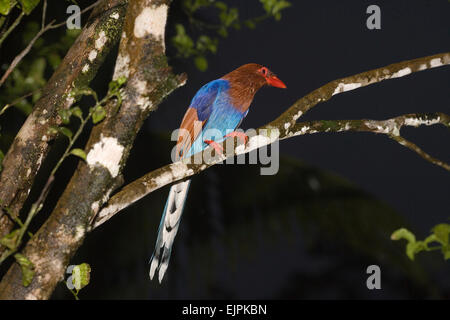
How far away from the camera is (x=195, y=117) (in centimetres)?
195

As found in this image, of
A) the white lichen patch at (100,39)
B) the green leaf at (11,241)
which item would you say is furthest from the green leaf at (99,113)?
the white lichen patch at (100,39)

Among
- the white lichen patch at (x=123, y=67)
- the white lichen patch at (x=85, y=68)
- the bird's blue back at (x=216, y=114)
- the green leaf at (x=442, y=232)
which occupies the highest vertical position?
the bird's blue back at (x=216, y=114)

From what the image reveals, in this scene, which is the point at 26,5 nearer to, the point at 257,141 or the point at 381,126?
the point at 257,141

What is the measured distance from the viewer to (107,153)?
110 cm

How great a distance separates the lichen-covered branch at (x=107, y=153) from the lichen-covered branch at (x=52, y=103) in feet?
0.84

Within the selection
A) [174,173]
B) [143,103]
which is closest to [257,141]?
[174,173]

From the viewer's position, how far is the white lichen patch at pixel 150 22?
113 cm

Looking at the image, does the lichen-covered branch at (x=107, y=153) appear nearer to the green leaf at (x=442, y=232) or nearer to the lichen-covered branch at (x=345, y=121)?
the lichen-covered branch at (x=345, y=121)

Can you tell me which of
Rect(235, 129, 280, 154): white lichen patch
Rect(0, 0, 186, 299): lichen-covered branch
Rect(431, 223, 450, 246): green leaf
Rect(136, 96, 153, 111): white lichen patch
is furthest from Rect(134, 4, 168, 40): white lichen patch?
Rect(431, 223, 450, 246): green leaf

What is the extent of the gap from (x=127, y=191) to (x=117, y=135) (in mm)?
193

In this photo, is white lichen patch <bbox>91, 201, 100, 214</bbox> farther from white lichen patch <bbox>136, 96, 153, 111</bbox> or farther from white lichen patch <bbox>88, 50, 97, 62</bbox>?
white lichen patch <bbox>88, 50, 97, 62</bbox>

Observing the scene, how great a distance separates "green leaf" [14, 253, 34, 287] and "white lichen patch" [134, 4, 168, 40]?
602 millimetres

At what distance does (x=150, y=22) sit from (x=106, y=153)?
13.7 inches

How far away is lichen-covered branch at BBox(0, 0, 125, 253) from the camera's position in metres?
1.33
